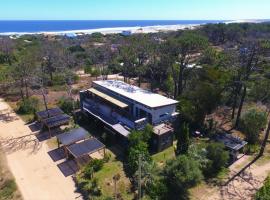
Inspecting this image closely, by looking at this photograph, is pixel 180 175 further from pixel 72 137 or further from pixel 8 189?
pixel 8 189

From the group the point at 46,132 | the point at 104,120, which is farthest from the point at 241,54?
the point at 46,132

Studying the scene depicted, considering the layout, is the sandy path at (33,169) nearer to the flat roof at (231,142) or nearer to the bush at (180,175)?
the bush at (180,175)

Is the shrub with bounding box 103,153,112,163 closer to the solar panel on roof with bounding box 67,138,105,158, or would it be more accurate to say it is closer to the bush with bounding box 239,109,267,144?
the solar panel on roof with bounding box 67,138,105,158

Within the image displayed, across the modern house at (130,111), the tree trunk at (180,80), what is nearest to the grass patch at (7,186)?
the modern house at (130,111)

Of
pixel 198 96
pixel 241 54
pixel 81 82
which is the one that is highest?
pixel 241 54

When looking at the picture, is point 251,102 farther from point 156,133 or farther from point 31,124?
point 31,124

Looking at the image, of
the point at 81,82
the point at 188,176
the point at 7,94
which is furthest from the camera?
the point at 81,82
